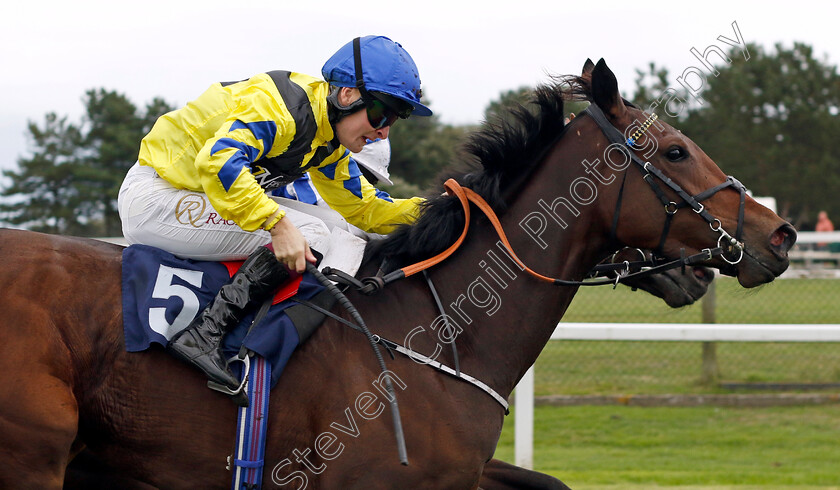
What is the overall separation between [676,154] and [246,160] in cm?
147

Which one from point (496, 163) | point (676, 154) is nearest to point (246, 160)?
point (496, 163)

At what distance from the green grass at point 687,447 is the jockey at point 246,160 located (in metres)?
3.30

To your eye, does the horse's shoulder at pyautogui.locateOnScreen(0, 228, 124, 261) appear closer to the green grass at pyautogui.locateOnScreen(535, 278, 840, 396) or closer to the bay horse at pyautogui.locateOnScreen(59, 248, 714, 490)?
the bay horse at pyautogui.locateOnScreen(59, 248, 714, 490)

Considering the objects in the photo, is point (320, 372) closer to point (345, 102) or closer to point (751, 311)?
point (345, 102)

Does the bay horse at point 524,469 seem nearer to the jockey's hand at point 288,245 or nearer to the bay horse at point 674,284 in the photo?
the bay horse at point 674,284

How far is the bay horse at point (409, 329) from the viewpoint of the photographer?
2.63m

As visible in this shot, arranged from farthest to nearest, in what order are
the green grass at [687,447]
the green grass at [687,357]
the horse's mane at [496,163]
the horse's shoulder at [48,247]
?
1. the green grass at [687,357]
2. the green grass at [687,447]
3. the horse's mane at [496,163]
4. the horse's shoulder at [48,247]

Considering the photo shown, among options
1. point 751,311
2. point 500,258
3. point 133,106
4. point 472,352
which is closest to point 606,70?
point 500,258

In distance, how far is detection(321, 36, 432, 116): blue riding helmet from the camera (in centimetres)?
289

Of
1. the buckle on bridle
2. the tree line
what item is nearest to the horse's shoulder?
the buckle on bridle

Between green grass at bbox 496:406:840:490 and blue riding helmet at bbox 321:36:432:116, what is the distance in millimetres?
3368

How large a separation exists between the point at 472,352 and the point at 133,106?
65.4ft

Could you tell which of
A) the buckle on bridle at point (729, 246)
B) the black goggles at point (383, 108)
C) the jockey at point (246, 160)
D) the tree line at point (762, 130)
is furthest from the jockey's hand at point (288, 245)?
the tree line at point (762, 130)

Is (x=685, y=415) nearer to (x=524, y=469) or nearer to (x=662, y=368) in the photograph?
(x=662, y=368)
